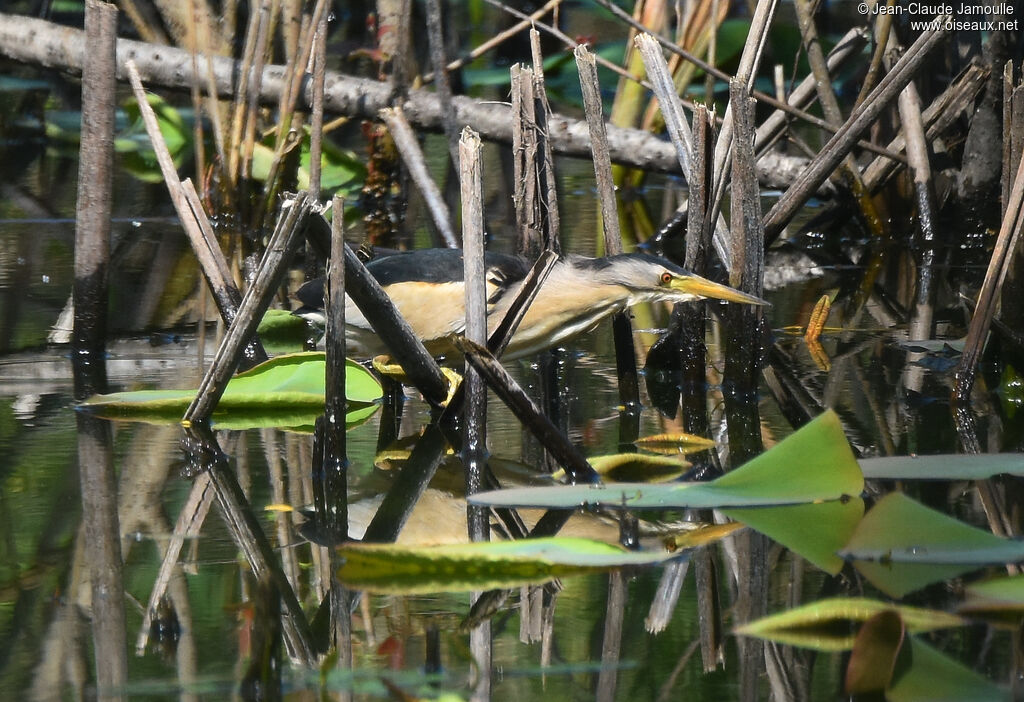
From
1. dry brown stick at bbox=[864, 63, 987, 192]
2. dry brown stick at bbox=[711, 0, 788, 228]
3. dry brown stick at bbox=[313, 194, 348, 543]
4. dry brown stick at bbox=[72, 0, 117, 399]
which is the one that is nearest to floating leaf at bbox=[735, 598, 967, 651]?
dry brown stick at bbox=[313, 194, 348, 543]

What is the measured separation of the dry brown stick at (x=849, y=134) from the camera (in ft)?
12.6

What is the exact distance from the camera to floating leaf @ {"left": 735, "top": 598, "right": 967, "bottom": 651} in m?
1.91

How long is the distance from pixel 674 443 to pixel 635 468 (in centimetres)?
30

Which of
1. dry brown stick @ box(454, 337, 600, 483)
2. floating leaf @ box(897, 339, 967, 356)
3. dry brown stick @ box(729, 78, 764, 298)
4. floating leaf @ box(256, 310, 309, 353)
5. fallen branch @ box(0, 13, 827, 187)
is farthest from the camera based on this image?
fallen branch @ box(0, 13, 827, 187)

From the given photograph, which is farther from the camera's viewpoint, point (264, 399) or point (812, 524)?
point (264, 399)

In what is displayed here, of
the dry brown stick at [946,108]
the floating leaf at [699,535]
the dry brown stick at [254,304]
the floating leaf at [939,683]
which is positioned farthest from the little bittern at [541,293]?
the dry brown stick at [946,108]

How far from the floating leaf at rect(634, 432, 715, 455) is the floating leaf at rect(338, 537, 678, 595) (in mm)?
818

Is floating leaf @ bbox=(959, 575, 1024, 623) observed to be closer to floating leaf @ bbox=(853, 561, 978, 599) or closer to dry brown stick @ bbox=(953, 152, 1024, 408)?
floating leaf @ bbox=(853, 561, 978, 599)

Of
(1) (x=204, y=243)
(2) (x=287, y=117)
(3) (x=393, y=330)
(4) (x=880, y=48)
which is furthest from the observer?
(2) (x=287, y=117)

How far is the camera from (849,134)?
382 cm

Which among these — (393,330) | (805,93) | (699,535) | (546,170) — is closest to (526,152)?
(546,170)

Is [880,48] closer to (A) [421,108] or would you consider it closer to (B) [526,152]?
(A) [421,108]

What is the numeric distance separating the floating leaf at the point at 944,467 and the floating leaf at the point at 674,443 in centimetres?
47

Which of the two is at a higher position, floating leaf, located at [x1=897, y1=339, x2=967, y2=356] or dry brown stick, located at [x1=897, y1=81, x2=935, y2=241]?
dry brown stick, located at [x1=897, y1=81, x2=935, y2=241]
